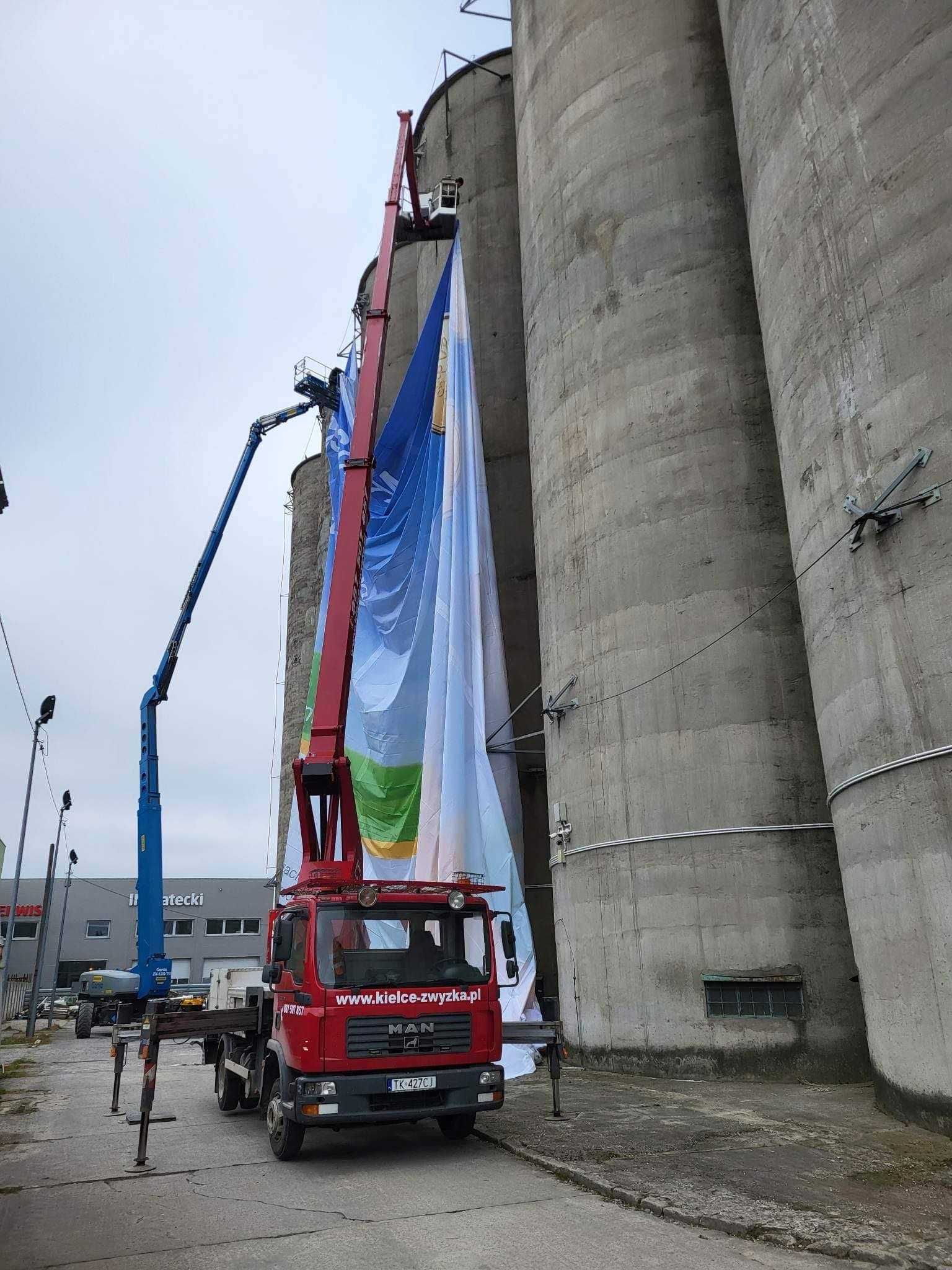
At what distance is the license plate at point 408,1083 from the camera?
8578 millimetres

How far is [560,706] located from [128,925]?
50.7 m

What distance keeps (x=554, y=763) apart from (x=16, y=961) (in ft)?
165

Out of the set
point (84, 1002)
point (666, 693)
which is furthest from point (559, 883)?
point (84, 1002)

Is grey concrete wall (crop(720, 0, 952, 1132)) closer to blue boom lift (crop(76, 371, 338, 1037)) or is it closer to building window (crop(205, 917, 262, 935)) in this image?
blue boom lift (crop(76, 371, 338, 1037))

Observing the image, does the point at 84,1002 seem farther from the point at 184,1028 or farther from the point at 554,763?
the point at 184,1028

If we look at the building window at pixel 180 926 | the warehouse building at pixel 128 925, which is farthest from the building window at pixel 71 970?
the building window at pixel 180 926

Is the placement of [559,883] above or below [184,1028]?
above

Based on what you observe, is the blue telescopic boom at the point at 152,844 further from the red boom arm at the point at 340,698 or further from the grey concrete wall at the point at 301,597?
the red boom arm at the point at 340,698

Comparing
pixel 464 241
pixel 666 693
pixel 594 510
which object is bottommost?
pixel 666 693

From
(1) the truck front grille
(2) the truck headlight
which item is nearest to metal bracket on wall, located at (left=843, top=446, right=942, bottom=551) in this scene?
(1) the truck front grille

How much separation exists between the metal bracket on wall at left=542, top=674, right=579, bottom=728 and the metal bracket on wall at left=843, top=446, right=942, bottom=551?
6337 millimetres

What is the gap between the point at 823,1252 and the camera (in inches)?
227

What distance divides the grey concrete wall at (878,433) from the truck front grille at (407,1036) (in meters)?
4.59

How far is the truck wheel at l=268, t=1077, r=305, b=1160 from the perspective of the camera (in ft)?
29.1
